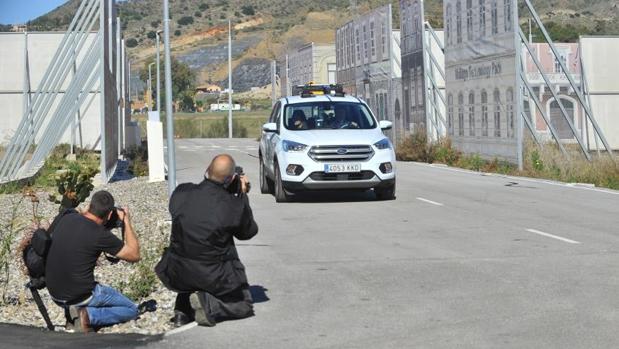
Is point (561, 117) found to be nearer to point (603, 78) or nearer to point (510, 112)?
point (603, 78)

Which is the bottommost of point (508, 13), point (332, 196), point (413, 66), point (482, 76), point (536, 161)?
point (332, 196)

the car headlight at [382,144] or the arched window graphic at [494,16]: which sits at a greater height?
the arched window graphic at [494,16]

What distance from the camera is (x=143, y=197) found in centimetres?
2256

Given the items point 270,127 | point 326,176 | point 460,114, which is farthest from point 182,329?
point 460,114

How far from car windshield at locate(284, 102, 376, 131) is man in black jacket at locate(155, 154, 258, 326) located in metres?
11.7

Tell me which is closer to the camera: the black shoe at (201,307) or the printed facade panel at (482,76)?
the black shoe at (201,307)

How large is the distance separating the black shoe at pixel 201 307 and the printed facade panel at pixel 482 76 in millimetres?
21379

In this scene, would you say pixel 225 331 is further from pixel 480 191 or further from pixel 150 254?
pixel 480 191

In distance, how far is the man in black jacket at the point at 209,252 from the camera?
8727 millimetres

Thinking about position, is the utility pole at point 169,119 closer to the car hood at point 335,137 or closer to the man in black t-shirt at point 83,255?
the car hood at point 335,137

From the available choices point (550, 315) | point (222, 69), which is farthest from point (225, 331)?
point (222, 69)

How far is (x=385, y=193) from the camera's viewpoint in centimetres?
2023

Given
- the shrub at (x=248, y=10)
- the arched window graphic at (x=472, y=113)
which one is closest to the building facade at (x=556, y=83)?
the arched window graphic at (x=472, y=113)

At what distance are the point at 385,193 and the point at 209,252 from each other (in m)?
11.7
